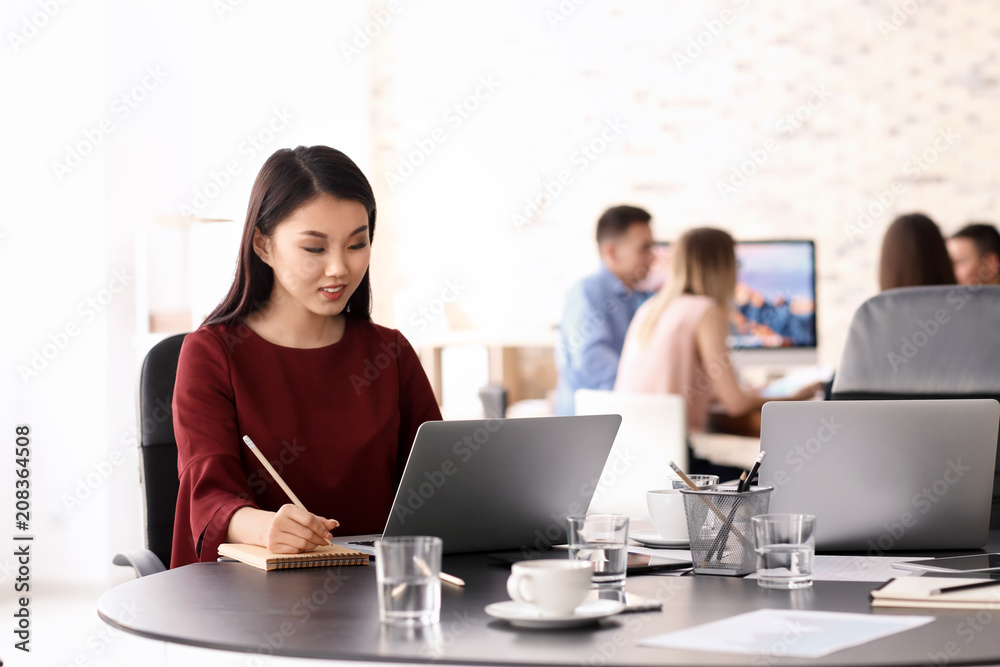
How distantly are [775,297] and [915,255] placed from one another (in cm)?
173

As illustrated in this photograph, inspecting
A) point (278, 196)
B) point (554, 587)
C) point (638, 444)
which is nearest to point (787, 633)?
point (554, 587)

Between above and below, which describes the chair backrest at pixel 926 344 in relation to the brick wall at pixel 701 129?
below

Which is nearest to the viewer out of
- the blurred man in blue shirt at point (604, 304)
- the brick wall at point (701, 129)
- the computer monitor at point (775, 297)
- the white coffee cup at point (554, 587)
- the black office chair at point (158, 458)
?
the white coffee cup at point (554, 587)

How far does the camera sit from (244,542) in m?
1.54

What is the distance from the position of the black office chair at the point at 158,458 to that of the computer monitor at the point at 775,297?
3.52 meters

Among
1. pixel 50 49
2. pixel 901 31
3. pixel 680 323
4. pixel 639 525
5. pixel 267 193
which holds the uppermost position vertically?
pixel 901 31

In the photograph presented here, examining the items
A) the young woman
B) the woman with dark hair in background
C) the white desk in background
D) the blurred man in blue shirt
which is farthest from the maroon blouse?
the white desk in background

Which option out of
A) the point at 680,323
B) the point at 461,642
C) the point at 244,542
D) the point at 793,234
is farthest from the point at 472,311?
the point at 461,642

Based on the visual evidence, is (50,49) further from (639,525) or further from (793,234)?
(793,234)

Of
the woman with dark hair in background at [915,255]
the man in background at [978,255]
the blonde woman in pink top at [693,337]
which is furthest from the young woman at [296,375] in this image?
the man in background at [978,255]

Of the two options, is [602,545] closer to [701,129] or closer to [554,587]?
[554,587]

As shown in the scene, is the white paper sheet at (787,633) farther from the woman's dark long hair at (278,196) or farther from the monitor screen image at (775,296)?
the monitor screen image at (775,296)

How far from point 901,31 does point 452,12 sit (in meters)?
2.40

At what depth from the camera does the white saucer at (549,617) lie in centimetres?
101
